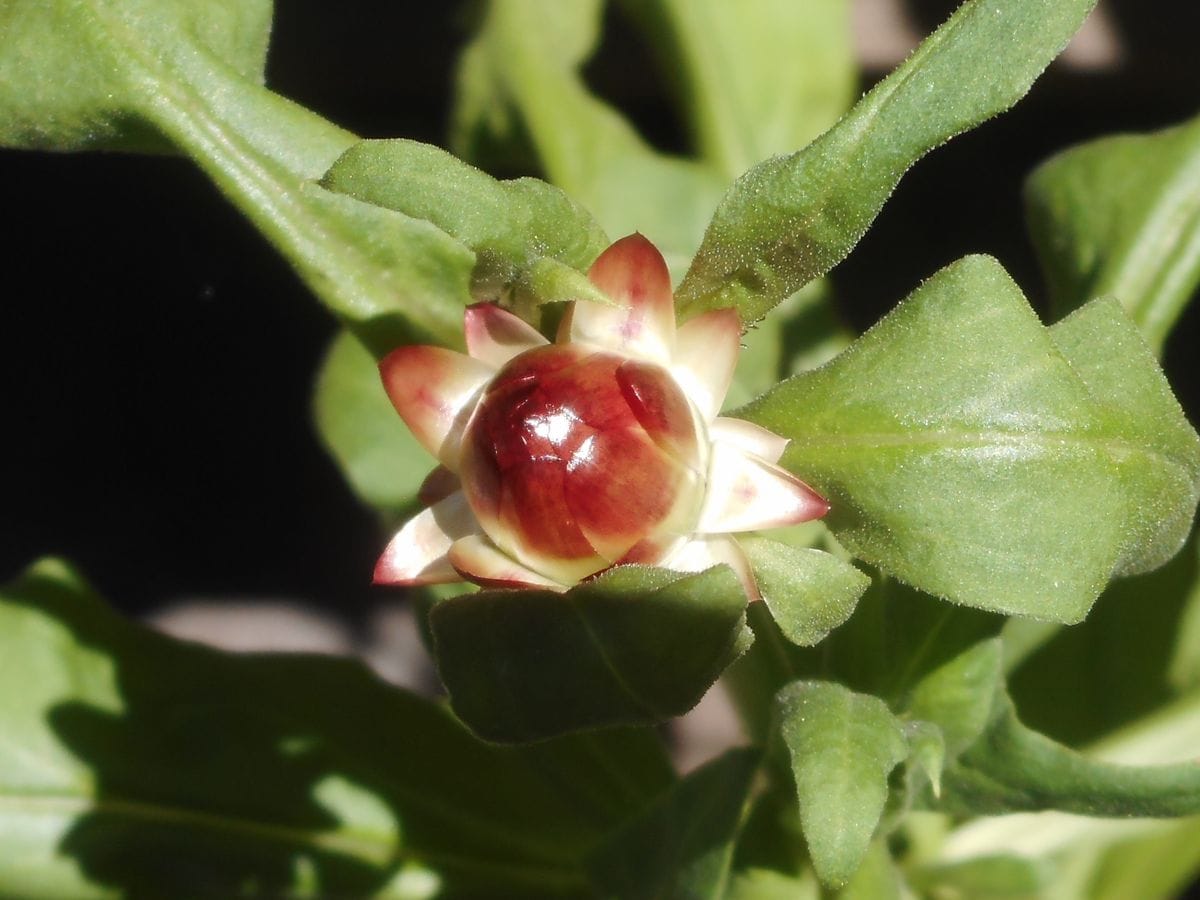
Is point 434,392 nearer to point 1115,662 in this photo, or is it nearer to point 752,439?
point 752,439

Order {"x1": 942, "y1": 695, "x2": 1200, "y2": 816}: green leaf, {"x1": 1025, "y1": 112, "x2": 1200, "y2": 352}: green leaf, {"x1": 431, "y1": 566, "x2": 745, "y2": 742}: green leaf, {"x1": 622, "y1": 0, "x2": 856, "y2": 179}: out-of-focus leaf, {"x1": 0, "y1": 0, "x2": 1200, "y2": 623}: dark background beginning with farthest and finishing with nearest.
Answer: {"x1": 0, "y1": 0, "x2": 1200, "y2": 623}: dark background < {"x1": 622, "y1": 0, "x2": 856, "y2": 179}: out-of-focus leaf < {"x1": 1025, "y1": 112, "x2": 1200, "y2": 352}: green leaf < {"x1": 942, "y1": 695, "x2": 1200, "y2": 816}: green leaf < {"x1": 431, "y1": 566, "x2": 745, "y2": 742}: green leaf

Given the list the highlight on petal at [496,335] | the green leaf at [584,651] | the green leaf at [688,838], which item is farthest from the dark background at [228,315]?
the green leaf at [584,651]

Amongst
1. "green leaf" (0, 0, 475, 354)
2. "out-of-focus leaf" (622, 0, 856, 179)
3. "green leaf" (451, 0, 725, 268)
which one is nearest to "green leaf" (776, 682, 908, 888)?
"green leaf" (0, 0, 475, 354)

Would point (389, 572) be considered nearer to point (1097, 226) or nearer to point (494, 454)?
point (494, 454)

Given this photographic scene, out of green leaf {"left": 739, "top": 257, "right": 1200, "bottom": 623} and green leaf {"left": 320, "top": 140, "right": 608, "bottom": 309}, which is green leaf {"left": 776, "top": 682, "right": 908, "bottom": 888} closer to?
green leaf {"left": 739, "top": 257, "right": 1200, "bottom": 623}

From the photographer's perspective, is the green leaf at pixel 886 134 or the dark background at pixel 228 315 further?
the dark background at pixel 228 315

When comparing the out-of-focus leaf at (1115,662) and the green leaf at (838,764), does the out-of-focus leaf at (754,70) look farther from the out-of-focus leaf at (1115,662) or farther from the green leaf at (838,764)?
the green leaf at (838,764)
